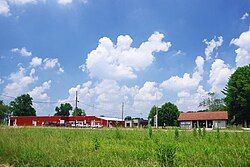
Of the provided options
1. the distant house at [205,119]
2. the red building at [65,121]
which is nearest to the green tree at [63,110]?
the red building at [65,121]

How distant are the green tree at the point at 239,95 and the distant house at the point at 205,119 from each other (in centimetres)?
267

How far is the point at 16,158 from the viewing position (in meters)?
14.7

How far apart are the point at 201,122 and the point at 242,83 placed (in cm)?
1888

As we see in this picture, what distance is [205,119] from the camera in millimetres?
96812

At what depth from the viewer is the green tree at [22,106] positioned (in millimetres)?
144750

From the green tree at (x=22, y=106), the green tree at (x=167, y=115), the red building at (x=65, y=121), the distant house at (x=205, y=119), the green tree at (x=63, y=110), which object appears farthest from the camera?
the green tree at (x=63, y=110)

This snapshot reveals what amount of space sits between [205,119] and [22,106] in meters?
80.8

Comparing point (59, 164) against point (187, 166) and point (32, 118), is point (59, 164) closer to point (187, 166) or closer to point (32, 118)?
point (187, 166)

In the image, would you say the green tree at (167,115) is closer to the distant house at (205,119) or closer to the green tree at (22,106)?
the distant house at (205,119)

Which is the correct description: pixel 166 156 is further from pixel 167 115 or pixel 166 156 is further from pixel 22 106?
pixel 22 106

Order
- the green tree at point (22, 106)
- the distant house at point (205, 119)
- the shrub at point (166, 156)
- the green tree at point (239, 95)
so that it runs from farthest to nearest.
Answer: the green tree at point (22, 106) → the distant house at point (205, 119) → the green tree at point (239, 95) → the shrub at point (166, 156)

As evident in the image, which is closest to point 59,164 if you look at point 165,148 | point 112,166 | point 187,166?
point 112,166

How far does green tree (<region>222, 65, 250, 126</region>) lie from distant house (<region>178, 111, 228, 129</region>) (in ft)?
8.76

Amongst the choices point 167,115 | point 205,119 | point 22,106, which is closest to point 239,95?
point 205,119
